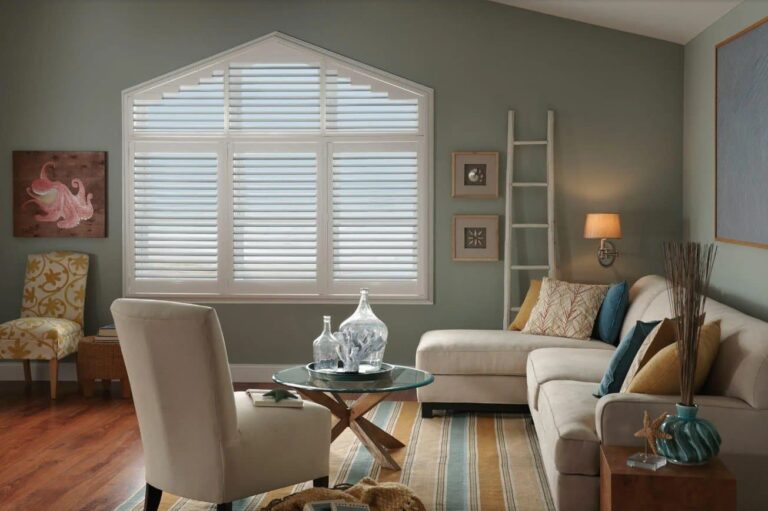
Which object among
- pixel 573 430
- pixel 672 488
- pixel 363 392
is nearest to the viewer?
pixel 672 488

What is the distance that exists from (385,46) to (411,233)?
4.50 ft

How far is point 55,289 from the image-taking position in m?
6.77

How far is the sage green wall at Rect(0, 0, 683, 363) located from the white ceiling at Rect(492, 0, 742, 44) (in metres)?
0.16

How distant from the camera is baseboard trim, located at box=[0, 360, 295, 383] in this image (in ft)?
22.6

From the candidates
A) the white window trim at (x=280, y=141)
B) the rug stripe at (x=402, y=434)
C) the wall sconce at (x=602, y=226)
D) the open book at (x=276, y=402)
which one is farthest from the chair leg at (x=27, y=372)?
the wall sconce at (x=602, y=226)

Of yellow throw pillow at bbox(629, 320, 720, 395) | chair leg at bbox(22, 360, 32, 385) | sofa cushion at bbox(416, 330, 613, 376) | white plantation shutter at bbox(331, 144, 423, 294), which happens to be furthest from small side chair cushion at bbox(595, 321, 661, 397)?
chair leg at bbox(22, 360, 32, 385)

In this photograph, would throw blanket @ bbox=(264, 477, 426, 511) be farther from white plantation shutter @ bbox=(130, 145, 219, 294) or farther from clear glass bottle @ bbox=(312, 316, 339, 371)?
white plantation shutter @ bbox=(130, 145, 219, 294)

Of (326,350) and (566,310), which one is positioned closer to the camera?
(326,350)

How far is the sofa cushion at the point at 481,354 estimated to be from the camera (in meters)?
5.66

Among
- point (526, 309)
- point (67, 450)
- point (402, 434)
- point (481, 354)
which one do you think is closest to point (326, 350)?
point (402, 434)

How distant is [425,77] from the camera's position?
6711mm

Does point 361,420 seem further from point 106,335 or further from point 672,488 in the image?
point 106,335

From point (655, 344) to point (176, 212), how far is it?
412 cm

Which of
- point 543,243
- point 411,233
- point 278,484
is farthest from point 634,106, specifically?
point 278,484
